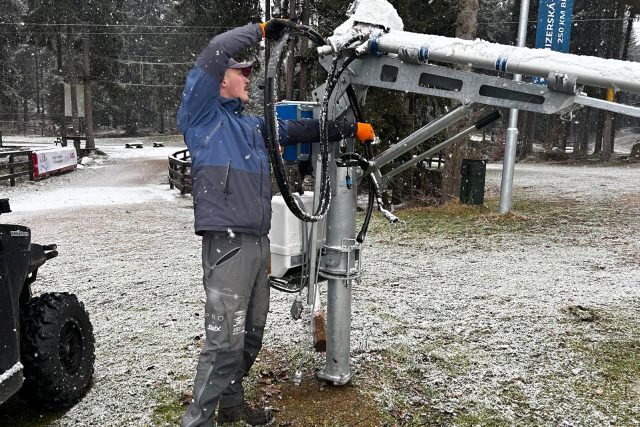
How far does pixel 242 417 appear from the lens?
12.1 feet

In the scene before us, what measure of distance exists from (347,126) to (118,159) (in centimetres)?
3324

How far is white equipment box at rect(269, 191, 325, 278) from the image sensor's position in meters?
3.85

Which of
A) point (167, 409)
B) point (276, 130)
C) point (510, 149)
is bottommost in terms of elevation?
point (167, 409)

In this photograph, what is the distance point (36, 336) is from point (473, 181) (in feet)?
35.7

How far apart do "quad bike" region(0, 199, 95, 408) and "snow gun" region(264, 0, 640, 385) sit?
1.62m

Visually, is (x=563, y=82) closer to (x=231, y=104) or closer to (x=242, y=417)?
(x=231, y=104)

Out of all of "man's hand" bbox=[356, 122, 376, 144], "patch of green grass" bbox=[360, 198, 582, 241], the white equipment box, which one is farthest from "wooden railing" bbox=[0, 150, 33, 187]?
"man's hand" bbox=[356, 122, 376, 144]

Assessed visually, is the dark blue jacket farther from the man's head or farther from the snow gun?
the snow gun

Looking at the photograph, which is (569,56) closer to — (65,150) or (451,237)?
(451,237)

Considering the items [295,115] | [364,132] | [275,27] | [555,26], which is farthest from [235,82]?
[555,26]

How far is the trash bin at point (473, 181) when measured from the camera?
12727mm

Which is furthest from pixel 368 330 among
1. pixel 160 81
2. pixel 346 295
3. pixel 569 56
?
pixel 160 81

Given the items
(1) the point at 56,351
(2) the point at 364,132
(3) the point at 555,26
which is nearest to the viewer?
(2) the point at 364,132

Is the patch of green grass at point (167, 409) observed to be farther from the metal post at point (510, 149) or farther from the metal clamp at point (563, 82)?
the metal post at point (510, 149)
